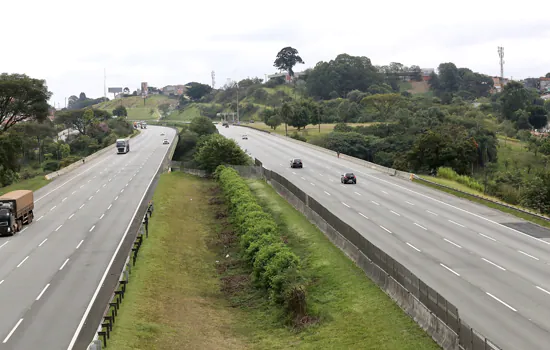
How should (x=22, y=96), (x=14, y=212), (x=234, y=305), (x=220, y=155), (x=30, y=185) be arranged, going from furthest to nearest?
1. (x=220, y=155)
2. (x=22, y=96)
3. (x=30, y=185)
4. (x=14, y=212)
5. (x=234, y=305)

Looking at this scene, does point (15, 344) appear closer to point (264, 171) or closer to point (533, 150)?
point (264, 171)

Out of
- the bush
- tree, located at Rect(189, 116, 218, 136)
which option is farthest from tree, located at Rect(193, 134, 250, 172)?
tree, located at Rect(189, 116, 218, 136)

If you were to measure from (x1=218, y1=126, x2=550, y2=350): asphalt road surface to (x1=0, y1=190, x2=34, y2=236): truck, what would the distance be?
22542 millimetres

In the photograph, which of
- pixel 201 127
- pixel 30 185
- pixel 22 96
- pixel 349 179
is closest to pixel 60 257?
pixel 30 185

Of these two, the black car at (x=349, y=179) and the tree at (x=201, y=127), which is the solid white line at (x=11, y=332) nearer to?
the black car at (x=349, y=179)

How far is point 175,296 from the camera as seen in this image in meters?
29.1

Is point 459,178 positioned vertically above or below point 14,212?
below

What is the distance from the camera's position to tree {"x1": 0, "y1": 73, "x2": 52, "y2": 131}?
236 ft

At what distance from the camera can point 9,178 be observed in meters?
72.8

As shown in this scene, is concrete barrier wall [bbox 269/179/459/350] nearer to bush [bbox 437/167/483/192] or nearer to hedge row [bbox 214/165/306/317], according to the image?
hedge row [bbox 214/165/306/317]

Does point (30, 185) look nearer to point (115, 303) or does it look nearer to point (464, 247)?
point (115, 303)

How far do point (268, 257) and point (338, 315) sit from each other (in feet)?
24.0

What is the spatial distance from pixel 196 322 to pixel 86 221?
2184cm

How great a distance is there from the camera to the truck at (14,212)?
128 ft
